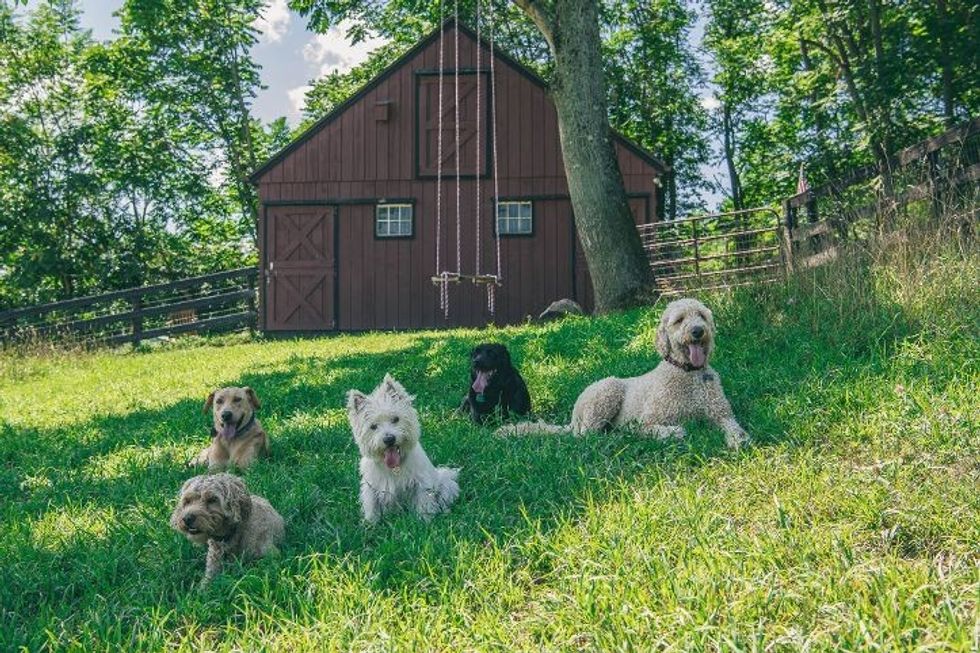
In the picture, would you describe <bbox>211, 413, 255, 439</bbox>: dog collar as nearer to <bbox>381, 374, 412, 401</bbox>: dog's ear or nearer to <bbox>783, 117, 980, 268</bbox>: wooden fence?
<bbox>381, 374, 412, 401</bbox>: dog's ear

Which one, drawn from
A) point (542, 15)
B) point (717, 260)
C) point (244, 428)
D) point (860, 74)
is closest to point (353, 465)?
point (244, 428)

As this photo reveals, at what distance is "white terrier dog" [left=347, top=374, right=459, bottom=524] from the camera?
13.3 feet

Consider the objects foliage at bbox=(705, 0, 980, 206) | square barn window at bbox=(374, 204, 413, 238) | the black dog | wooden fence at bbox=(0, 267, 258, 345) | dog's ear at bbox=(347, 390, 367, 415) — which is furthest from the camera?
square barn window at bbox=(374, 204, 413, 238)

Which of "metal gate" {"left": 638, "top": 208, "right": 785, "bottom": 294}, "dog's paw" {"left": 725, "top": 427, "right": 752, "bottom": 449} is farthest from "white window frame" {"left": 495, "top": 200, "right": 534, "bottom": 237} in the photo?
"dog's paw" {"left": 725, "top": 427, "right": 752, "bottom": 449}

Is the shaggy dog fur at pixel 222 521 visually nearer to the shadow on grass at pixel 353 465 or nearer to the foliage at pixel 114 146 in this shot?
the shadow on grass at pixel 353 465

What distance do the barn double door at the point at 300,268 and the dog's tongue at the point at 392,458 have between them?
15497 mm

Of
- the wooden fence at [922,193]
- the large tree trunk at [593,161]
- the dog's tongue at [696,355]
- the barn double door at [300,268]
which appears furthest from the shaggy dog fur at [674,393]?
the barn double door at [300,268]

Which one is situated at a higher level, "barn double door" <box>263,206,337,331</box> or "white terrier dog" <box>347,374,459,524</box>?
"barn double door" <box>263,206,337,331</box>

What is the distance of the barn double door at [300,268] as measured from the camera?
19.2 m

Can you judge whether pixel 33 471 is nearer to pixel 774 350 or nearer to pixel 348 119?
pixel 774 350

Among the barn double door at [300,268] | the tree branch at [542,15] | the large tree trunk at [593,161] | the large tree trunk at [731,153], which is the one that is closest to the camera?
the large tree trunk at [593,161]

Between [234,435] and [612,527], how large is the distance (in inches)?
128

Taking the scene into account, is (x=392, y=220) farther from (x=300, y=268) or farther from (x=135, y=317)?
(x=135, y=317)

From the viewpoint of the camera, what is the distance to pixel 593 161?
1175 cm
